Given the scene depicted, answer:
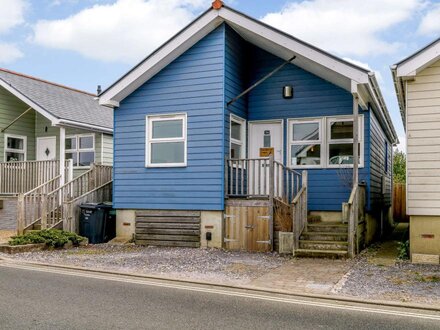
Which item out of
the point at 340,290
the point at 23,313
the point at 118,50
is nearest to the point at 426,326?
the point at 340,290

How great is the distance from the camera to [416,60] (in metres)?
10.4

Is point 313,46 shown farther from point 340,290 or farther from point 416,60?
point 340,290

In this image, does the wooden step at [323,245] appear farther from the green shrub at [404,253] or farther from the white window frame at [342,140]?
the white window frame at [342,140]

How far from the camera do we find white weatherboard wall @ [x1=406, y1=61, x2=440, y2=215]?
1055 cm

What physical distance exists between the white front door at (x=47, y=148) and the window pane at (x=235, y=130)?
331 inches

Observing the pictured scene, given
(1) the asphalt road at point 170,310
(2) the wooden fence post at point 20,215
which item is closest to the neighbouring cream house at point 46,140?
(2) the wooden fence post at point 20,215

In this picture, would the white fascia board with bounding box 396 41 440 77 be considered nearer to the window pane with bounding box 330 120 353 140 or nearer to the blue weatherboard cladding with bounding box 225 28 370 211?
the blue weatherboard cladding with bounding box 225 28 370 211

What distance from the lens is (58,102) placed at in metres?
18.8

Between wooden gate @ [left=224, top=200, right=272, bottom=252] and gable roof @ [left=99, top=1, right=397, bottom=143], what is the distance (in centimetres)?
368

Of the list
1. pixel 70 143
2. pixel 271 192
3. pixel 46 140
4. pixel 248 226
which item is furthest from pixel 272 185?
pixel 46 140

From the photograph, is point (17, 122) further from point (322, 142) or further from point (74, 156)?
point (322, 142)

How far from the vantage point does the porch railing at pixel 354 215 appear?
10.9 m

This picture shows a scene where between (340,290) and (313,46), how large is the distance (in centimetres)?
649

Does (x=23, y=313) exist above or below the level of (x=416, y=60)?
below
